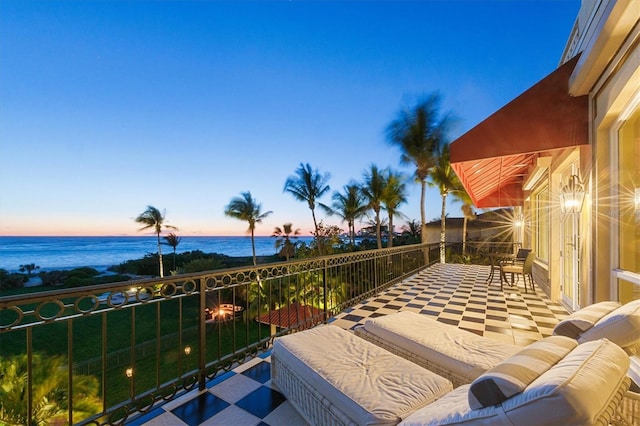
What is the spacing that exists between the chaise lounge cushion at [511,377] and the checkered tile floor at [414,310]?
4.71 ft

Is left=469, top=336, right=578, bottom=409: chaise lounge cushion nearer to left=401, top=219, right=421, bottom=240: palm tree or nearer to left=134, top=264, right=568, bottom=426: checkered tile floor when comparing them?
left=134, top=264, right=568, bottom=426: checkered tile floor

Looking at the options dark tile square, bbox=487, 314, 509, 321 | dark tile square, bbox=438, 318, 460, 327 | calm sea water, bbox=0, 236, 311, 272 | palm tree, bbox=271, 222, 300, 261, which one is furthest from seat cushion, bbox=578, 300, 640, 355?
calm sea water, bbox=0, 236, 311, 272

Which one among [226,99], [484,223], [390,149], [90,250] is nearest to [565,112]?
[226,99]

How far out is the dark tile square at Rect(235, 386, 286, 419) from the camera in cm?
195

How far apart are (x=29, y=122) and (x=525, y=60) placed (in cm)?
1652

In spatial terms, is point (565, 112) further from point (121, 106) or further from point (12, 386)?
point (121, 106)

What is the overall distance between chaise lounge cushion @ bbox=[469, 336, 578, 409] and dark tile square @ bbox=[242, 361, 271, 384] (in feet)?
6.51

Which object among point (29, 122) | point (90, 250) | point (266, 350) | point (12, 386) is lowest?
point (90, 250)

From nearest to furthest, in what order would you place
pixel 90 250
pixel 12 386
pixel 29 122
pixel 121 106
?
pixel 12 386
pixel 29 122
pixel 121 106
pixel 90 250

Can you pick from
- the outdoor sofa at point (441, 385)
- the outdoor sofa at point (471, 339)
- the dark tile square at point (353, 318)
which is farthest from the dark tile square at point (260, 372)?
the dark tile square at point (353, 318)

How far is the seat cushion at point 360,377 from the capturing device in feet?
4.46

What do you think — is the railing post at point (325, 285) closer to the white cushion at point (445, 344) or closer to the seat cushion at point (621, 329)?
the white cushion at point (445, 344)

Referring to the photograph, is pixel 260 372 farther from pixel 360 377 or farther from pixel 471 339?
pixel 471 339

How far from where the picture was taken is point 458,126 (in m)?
14.1
